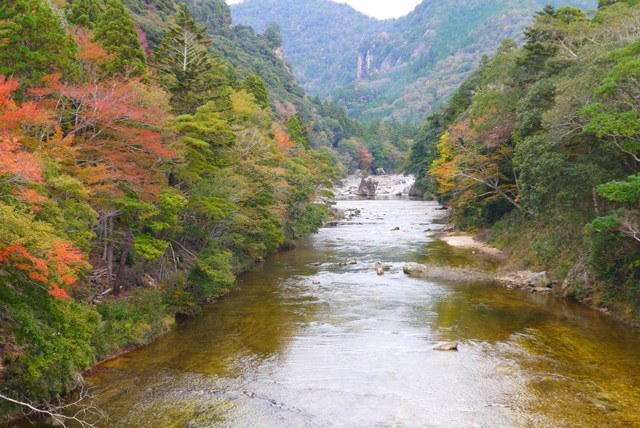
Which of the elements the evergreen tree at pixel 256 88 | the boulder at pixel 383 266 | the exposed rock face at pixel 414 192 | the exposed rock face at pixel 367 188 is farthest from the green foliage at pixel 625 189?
the exposed rock face at pixel 367 188

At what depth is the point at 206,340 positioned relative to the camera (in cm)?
1697

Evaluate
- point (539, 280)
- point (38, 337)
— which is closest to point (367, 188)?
point (539, 280)

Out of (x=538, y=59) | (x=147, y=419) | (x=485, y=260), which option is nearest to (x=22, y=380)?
(x=147, y=419)

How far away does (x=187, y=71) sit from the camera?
26.0m

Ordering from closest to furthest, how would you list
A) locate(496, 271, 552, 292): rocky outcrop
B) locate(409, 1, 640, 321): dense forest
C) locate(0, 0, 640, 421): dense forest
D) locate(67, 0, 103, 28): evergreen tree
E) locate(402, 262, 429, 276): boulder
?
locate(0, 0, 640, 421): dense forest < locate(409, 1, 640, 321): dense forest < locate(496, 271, 552, 292): rocky outcrop < locate(402, 262, 429, 276): boulder < locate(67, 0, 103, 28): evergreen tree

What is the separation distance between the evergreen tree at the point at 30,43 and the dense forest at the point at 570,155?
19664 mm

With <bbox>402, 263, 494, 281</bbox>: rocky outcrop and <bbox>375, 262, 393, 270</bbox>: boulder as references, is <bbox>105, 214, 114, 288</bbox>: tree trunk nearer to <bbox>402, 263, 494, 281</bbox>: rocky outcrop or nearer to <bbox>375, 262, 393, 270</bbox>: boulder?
<bbox>375, 262, 393, 270</bbox>: boulder

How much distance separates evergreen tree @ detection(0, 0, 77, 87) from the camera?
1536cm

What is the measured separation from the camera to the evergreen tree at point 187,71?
26.1 m

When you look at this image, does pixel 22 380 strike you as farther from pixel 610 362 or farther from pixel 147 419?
pixel 610 362

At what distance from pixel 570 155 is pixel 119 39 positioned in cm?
2463

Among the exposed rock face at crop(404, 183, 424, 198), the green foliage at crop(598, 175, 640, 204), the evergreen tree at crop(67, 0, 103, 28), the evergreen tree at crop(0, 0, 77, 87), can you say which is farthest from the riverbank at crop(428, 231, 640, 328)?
the exposed rock face at crop(404, 183, 424, 198)

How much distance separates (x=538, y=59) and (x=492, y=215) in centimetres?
1311

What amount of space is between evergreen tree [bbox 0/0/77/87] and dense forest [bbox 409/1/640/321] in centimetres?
1966
